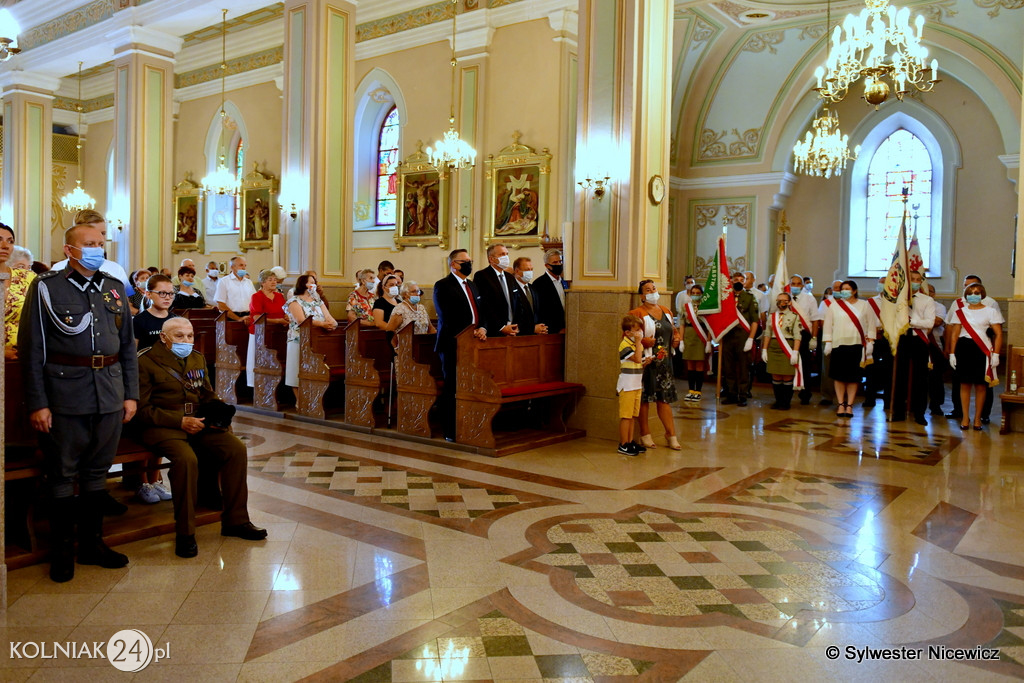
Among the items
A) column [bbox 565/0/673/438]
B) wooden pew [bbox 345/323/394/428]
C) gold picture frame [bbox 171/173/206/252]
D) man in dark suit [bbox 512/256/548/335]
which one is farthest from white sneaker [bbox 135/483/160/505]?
gold picture frame [bbox 171/173/206/252]

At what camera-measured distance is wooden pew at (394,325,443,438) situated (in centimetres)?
754

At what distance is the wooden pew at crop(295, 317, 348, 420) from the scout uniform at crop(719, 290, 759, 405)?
5044 mm

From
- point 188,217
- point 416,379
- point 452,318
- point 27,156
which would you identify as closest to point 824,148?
point 452,318

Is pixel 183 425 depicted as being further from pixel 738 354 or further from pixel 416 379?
pixel 738 354

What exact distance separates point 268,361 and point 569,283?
3526mm

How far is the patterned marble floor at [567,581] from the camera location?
311 centimetres

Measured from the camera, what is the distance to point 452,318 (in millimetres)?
7359

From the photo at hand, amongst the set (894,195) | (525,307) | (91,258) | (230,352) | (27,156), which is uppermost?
(27,156)

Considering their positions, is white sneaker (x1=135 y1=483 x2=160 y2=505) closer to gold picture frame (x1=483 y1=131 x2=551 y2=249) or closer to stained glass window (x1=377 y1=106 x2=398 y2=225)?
gold picture frame (x1=483 y1=131 x2=551 y2=249)

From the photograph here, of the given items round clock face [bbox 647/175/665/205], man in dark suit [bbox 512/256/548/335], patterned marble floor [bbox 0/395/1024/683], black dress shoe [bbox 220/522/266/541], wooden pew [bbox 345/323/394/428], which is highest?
round clock face [bbox 647/175/665/205]

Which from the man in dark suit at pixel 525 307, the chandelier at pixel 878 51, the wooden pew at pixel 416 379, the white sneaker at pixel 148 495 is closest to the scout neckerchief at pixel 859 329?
the chandelier at pixel 878 51

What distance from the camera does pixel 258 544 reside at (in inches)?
174

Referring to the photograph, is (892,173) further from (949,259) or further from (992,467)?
(992,467)

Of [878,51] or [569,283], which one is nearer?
[569,283]
